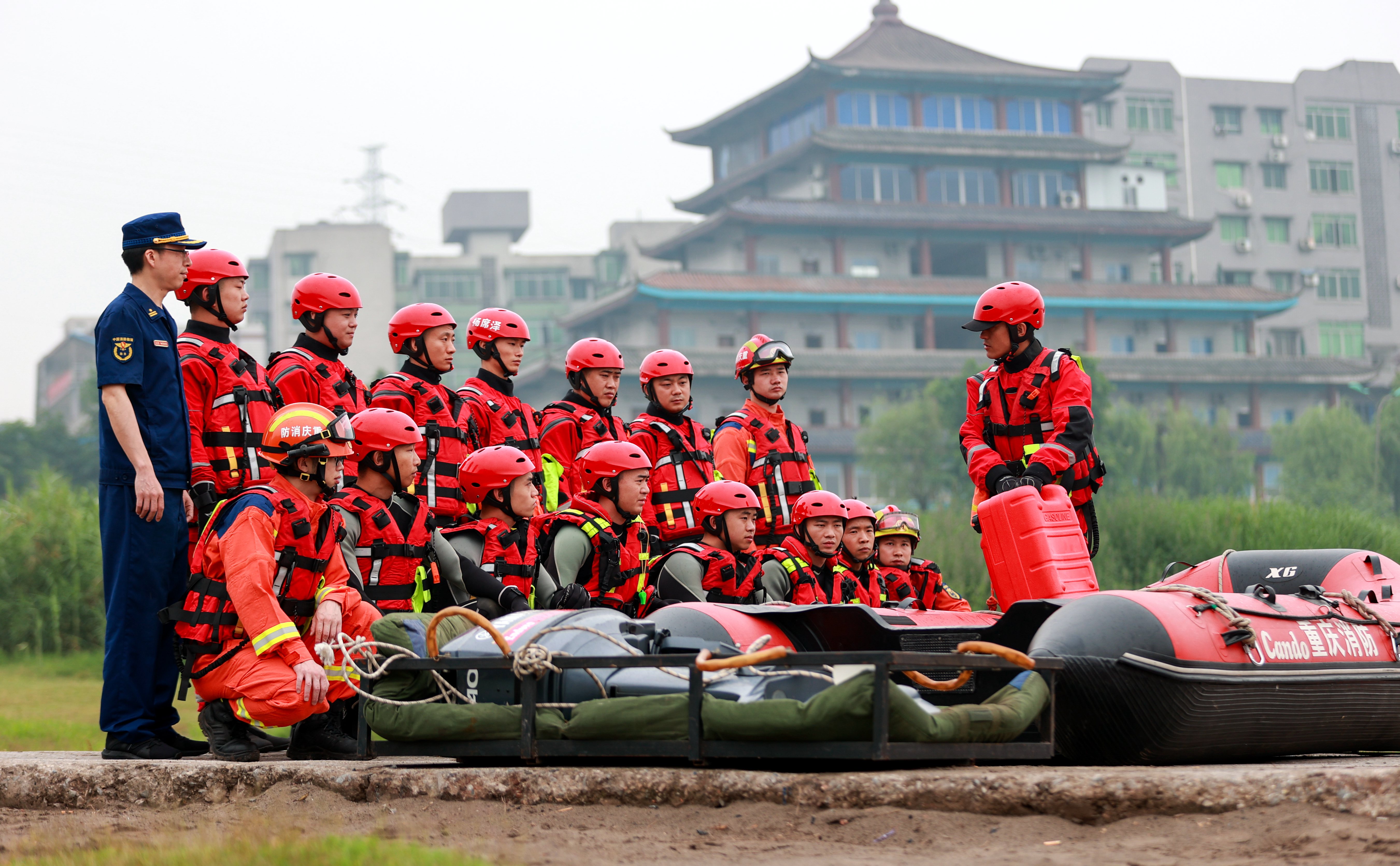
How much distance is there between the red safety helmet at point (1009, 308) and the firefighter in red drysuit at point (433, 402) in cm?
300

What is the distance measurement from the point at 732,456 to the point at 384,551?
2.90m

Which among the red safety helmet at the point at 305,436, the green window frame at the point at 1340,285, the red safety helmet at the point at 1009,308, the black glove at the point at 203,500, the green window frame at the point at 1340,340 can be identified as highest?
the green window frame at the point at 1340,285

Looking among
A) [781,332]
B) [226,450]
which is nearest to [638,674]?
[226,450]

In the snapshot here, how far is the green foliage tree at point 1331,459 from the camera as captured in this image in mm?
55062

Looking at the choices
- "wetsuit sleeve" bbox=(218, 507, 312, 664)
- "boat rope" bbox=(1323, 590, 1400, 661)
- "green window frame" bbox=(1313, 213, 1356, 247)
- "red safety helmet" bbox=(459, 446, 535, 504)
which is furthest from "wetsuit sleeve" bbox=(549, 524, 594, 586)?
"green window frame" bbox=(1313, 213, 1356, 247)

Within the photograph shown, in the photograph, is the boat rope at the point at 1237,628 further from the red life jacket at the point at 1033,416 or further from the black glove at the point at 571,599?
the black glove at the point at 571,599

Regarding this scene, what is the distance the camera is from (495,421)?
30.5 ft

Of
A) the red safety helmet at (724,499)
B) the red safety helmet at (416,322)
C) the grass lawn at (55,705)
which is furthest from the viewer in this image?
the grass lawn at (55,705)

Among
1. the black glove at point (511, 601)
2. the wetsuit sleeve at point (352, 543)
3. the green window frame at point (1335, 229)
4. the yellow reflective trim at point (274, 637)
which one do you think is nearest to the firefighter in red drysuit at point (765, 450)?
the black glove at point (511, 601)

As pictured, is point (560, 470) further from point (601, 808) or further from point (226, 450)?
point (601, 808)

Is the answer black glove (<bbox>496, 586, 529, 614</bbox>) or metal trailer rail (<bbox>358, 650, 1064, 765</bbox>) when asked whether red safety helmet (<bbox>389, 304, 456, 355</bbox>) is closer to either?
black glove (<bbox>496, 586, 529, 614</bbox>)

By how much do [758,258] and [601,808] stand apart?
203 ft

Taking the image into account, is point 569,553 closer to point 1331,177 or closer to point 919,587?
point 919,587

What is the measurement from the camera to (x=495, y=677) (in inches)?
247
